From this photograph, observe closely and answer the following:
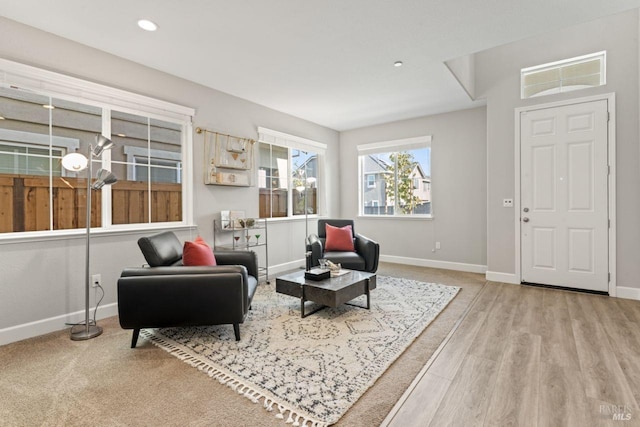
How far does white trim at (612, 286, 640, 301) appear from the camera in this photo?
3.54m

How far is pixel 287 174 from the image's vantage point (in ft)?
17.5

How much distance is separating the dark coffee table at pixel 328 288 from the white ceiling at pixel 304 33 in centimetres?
233


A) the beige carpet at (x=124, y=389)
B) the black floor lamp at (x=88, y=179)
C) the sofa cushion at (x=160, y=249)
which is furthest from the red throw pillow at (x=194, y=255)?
the black floor lamp at (x=88, y=179)

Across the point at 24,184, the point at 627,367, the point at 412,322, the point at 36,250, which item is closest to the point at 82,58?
the point at 24,184

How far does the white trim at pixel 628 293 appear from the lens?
3538 millimetres

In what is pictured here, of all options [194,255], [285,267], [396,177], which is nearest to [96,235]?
[194,255]

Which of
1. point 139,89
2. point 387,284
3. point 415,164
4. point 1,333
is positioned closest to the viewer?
point 1,333

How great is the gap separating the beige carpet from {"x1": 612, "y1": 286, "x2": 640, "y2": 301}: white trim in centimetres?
274

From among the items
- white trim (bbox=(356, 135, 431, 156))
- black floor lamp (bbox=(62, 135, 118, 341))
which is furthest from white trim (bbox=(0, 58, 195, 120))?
white trim (bbox=(356, 135, 431, 156))

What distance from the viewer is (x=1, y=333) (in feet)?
8.23

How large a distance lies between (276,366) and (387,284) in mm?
2425

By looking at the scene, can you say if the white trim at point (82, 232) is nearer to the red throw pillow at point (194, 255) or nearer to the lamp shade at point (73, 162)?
the lamp shade at point (73, 162)

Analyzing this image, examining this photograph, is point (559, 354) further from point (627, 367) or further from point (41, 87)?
point (41, 87)

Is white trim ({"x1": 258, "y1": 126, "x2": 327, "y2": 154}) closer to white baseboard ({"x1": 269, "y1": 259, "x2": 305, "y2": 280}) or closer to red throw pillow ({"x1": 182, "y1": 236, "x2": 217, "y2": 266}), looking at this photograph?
white baseboard ({"x1": 269, "y1": 259, "x2": 305, "y2": 280})
